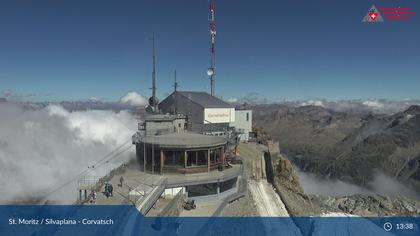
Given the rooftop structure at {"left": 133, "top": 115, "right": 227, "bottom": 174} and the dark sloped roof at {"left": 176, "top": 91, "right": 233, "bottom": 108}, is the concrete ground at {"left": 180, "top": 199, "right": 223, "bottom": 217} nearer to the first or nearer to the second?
the rooftop structure at {"left": 133, "top": 115, "right": 227, "bottom": 174}

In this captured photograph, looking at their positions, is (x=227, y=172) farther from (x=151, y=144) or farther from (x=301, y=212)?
(x=301, y=212)

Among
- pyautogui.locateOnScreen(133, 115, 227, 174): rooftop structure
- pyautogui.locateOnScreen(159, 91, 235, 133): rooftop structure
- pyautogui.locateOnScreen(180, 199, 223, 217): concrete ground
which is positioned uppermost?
pyautogui.locateOnScreen(159, 91, 235, 133): rooftop structure

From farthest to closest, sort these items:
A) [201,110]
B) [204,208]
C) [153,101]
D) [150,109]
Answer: [201,110], [150,109], [153,101], [204,208]

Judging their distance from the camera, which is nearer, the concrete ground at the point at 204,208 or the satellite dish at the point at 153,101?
the concrete ground at the point at 204,208

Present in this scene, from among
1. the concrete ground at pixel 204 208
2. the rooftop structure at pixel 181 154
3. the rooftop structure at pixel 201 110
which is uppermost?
the rooftop structure at pixel 201 110

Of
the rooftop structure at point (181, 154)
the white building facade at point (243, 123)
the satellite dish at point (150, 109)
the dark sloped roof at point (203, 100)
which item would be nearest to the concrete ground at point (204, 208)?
the rooftop structure at point (181, 154)

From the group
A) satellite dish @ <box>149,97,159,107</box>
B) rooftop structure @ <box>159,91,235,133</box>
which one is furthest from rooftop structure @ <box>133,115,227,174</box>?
rooftop structure @ <box>159,91,235,133</box>

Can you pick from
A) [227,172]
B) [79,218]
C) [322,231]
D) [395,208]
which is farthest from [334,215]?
[395,208]

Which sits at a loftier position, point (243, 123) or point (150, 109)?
point (150, 109)

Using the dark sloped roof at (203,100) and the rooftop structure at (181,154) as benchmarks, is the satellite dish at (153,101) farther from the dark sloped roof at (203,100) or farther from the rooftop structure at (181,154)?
the rooftop structure at (181,154)

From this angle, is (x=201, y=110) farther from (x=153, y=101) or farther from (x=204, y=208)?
(x=204, y=208)

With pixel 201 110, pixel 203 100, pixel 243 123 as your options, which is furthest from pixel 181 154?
pixel 243 123
